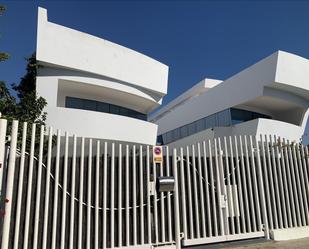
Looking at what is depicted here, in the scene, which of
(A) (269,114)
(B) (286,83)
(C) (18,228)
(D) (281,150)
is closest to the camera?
(C) (18,228)

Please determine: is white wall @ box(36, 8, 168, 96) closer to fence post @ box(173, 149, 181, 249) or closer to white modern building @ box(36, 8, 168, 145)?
white modern building @ box(36, 8, 168, 145)

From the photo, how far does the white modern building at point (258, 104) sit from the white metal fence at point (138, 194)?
11378 mm

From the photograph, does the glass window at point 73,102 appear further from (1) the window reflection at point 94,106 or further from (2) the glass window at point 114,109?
(2) the glass window at point 114,109

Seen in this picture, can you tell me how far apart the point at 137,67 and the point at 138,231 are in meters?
10.8

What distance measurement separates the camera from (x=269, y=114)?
72.9 ft

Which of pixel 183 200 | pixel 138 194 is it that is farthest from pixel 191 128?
pixel 138 194

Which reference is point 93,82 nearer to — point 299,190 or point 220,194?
point 220,194

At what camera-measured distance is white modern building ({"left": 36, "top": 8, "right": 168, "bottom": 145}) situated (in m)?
12.4

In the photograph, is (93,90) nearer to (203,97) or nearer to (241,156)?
(241,156)

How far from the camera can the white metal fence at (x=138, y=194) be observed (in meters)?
4.72

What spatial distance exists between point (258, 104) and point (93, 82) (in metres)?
12.4

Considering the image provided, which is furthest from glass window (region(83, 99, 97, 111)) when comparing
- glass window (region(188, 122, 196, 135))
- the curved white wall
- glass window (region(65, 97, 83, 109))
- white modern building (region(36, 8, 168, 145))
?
glass window (region(188, 122, 196, 135))

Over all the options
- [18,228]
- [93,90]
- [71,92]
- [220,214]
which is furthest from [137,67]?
[18,228]

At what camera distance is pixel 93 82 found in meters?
13.8
